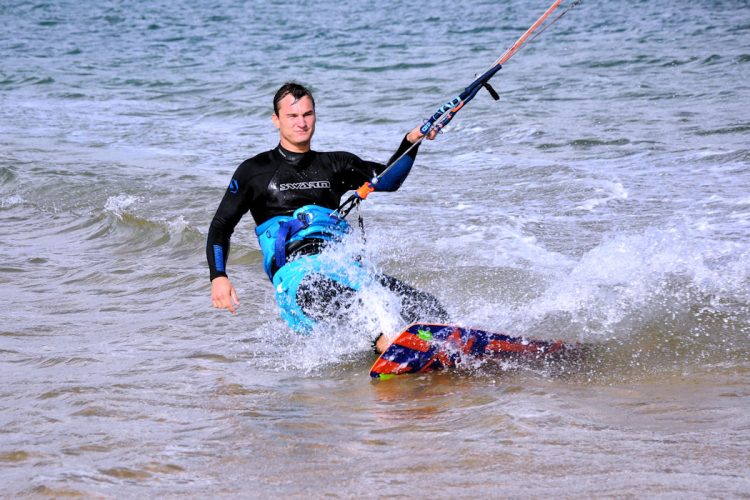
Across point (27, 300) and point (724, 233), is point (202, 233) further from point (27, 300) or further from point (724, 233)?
point (724, 233)

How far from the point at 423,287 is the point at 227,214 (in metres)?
2.20

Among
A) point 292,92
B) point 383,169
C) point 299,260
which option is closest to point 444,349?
point 299,260

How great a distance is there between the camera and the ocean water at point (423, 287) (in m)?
3.57

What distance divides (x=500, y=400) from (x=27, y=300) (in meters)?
3.93

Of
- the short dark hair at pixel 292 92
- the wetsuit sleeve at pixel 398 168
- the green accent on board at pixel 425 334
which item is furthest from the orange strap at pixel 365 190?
the green accent on board at pixel 425 334

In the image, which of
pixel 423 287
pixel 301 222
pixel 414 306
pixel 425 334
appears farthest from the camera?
pixel 423 287

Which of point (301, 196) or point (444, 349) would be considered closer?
point (444, 349)

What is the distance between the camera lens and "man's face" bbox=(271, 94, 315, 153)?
543 cm

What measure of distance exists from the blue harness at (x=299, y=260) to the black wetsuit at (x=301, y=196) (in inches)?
2.0

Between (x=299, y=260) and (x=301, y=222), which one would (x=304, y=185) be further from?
(x=299, y=260)

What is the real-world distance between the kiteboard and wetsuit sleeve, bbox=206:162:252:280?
1160 millimetres

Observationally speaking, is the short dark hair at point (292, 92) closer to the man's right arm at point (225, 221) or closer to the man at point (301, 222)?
the man at point (301, 222)

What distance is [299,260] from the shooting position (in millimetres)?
5305

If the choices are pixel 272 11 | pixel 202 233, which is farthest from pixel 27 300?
pixel 272 11
